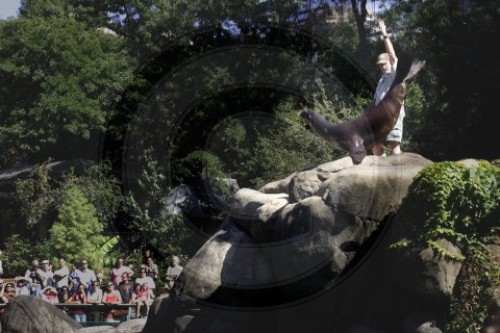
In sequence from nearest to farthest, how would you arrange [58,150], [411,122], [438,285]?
1. [438,285]
2. [411,122]
3. [58,150]

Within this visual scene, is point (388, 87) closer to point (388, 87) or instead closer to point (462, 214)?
point (388, 87)

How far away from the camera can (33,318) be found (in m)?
Answer: 17.2

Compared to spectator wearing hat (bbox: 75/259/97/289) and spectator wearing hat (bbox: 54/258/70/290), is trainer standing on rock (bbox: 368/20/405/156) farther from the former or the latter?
spectator wearing hat (bbox: 54/258/70/290)

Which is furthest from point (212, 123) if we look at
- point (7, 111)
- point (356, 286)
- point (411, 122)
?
point (356, 286)

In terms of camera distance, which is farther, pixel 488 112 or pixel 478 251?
pixel 488 112

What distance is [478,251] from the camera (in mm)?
13180

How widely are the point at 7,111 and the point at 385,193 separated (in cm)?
2161

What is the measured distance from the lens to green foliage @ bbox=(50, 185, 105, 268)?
25.2m

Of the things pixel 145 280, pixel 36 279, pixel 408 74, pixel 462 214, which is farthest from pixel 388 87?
pixel 36 279

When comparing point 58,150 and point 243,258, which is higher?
point 58,150

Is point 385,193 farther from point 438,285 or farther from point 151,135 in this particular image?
point 151,135

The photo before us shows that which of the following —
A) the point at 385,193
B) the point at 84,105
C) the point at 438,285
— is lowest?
the point at 438,285

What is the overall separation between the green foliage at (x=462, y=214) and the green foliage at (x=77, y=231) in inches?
518

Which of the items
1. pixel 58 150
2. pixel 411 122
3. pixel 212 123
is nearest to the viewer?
pixel 212 123
